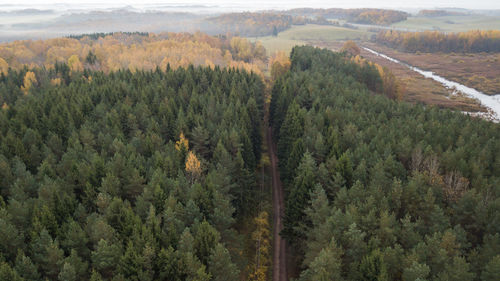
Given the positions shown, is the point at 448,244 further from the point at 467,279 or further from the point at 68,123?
the point at 68,123

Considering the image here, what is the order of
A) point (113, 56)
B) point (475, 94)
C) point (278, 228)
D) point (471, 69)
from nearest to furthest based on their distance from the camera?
point (278, 228)
point (113, 56)
point (475, 94)
point (471, 69)

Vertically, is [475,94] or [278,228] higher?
[475,94]

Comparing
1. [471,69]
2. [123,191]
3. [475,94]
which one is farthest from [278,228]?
[471,69]

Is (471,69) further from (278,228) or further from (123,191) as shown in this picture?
(123,191)

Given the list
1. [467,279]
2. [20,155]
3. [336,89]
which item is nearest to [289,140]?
[336,89]

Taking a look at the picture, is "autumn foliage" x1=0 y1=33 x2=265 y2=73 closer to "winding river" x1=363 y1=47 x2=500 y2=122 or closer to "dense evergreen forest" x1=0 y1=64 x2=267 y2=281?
"dense evergreen forest" x1=0 y1=64 x2=267 y2=281

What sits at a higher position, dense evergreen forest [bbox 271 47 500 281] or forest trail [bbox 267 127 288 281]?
dense evergreen forest [bbox 271 47 500 281]

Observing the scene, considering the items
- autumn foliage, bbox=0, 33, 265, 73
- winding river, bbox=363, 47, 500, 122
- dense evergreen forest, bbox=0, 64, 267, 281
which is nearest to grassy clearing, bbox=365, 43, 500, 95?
winding river, bbox=363, 47, 500, 122
